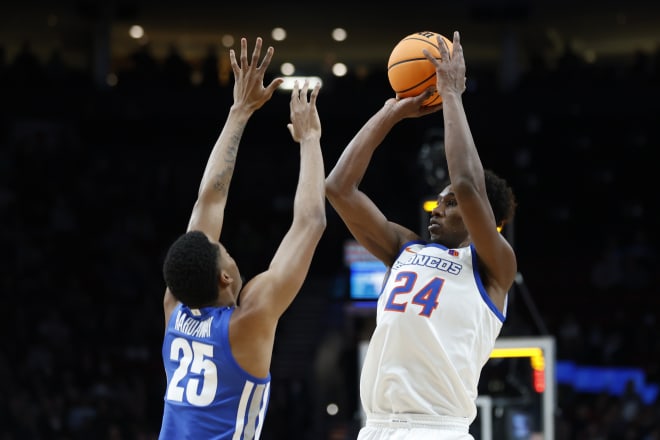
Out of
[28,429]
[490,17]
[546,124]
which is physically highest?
[490,17]

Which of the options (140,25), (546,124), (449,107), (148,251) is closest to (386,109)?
(449,107)

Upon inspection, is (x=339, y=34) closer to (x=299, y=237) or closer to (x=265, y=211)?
(x=265, y=211)

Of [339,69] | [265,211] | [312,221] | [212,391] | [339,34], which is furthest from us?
[339,69]

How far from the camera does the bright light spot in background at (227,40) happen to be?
78.9ft

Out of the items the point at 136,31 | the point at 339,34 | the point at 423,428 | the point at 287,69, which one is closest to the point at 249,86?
the point at 423,428

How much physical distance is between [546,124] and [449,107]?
1550 cm

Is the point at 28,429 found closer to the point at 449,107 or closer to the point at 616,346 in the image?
the point at 616,346

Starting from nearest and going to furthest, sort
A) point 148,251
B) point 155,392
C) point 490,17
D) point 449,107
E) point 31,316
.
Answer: point 449,107 < point 155,392 < point 31,316 < point 148,251 < point 490,17

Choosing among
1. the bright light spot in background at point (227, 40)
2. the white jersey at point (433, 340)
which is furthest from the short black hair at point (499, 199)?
the bright light spot in background at point (227, 40)

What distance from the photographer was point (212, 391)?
379cm

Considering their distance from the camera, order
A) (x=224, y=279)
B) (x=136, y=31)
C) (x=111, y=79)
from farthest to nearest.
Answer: (x=136, y=31), (x=111, y=79), (x=224, y=279)

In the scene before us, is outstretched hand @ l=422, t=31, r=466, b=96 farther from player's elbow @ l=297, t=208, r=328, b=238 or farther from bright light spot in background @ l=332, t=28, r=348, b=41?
bright light spot in background @ l=332, t=28, r=348, b=41

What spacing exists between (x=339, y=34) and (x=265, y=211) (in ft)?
21.0

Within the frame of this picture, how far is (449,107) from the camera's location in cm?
425
